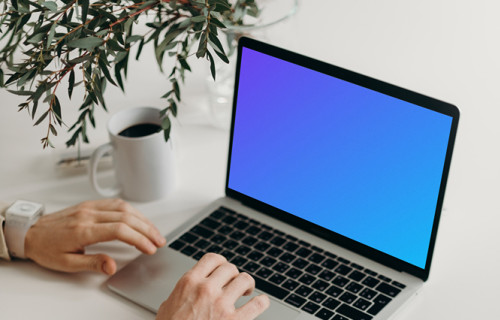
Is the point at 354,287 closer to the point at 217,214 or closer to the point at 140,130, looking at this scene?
the point at 217,214

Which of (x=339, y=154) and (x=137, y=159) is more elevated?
A: (x=339, y=154)

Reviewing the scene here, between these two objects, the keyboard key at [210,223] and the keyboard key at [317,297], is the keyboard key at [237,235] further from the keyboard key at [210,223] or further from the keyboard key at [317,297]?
the keyboard key at [317,297]

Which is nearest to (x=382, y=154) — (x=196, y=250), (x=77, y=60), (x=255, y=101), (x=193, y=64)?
(x=255, y=101)

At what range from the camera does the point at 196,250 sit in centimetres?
131

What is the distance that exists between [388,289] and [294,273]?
150 millimetres

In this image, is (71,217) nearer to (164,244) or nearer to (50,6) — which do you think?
(164,244)

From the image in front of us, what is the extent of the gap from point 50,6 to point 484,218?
0.82 meters

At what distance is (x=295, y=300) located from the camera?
119 cm

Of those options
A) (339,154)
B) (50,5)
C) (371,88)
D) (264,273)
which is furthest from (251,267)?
(50,5)

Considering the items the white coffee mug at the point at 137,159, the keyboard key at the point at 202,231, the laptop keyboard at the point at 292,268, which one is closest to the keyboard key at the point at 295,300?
the laptop keyboard at the point at 292,268

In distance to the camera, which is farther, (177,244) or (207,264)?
(177,244)

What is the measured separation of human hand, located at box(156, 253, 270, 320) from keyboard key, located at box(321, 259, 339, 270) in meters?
0.14

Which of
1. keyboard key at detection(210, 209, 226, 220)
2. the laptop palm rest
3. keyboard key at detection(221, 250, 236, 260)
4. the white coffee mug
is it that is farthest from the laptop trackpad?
the white coffee mug

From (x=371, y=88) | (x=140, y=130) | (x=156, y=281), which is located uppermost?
(x=371, y=88)
